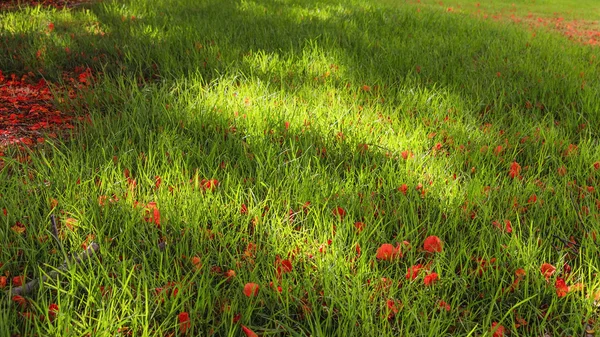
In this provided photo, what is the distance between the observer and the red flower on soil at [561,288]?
1575 mm

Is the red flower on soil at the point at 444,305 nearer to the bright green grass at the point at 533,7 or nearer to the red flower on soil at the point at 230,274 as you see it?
the red flower on soil at the point at 230,274

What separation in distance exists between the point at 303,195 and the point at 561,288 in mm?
1015

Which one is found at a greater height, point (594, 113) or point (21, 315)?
point (594, 113)

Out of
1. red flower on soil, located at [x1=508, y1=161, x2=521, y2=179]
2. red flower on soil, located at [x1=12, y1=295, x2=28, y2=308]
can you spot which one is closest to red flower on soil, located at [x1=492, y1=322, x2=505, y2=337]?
red flower on soil, located at [x1=508, y1=161, x2=521, y2=179]

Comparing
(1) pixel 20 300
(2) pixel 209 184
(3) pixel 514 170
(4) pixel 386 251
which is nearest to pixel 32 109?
(2) pixel 209 184

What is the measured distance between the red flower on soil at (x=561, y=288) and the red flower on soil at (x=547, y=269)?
4cm

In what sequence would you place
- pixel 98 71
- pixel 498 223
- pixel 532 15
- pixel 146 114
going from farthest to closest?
pixel 532 15 → pixel 98 71 → pixel 146 114 → pixel 498 223

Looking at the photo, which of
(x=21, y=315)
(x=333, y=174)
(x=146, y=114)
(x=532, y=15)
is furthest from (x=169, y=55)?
(x=532, y=15)

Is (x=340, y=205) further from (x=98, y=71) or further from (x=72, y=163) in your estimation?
(x=98, y=71)

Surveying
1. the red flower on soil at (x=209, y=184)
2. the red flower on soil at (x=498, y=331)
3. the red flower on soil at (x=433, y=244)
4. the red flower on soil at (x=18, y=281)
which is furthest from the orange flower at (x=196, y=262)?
the red flower on soil at (x=498, y=331)

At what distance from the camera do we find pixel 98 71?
3.72 meters

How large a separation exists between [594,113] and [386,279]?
2424 mm

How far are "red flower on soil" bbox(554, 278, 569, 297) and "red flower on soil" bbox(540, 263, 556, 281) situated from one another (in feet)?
0.12

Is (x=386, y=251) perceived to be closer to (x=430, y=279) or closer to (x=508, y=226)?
(x=430, y=279)
